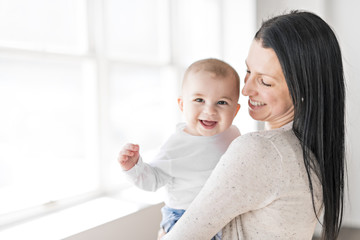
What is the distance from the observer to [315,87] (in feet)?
3.29

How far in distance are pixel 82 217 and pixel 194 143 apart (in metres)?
0.75

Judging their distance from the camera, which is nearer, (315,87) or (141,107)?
(315,87)

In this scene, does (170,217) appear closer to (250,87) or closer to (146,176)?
(146,176)

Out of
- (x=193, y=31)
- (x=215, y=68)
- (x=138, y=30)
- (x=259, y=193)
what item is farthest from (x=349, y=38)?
(x=259, y=193)

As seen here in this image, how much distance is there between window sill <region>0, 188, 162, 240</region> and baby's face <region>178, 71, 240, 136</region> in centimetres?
74

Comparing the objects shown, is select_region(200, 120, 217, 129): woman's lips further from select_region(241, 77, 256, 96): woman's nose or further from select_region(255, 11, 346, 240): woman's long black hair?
select_region(255, 11, 346, 240): woman's long black hair

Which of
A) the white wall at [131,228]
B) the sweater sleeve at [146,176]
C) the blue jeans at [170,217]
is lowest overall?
the white wall at [131,228]

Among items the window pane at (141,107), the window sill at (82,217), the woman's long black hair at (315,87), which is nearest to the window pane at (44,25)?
the window pane at (141,107)

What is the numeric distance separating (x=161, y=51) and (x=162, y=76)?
0.64ft

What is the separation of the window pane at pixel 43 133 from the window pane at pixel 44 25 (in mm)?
96

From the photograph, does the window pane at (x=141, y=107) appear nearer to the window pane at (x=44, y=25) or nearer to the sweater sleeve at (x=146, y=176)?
A: the window pane at (x=44, y=25)

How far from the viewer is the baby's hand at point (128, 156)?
4.45 feet

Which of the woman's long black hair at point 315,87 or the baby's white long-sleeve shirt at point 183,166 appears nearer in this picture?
the woman's long black hair at point 315,87

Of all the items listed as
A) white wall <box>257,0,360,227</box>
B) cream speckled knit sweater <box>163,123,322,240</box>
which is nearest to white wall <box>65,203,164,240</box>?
cream speckled knit sweater <box>163,123,322,240</box>
